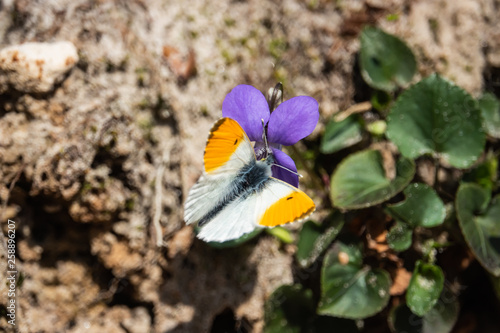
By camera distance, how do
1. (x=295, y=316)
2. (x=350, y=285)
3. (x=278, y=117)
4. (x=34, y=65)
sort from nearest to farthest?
(x=278, y=117), (x=34, y=65), (x=350, y=285), (x=295, y=316)

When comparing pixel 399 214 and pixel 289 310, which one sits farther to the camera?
pixel 289 310

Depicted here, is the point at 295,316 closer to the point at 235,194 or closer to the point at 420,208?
the point at 420,208

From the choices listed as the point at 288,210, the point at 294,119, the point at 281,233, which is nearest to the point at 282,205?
the point at 288,210

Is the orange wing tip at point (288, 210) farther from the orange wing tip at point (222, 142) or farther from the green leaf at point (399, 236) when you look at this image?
the green leaf at point (399, 236)

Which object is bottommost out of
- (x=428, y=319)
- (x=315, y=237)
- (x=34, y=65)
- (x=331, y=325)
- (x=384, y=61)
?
(x=428, y=319)

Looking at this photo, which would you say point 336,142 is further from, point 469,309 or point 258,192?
point 469,309

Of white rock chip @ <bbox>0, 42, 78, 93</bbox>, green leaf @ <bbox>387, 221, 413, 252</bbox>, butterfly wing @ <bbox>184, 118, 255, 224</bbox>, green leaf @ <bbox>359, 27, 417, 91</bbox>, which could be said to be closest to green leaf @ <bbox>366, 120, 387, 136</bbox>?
green leaf @ <bbox>359, 27, 417, 91</bbox>

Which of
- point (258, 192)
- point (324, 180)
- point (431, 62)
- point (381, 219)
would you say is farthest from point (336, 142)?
point (258, 192)
